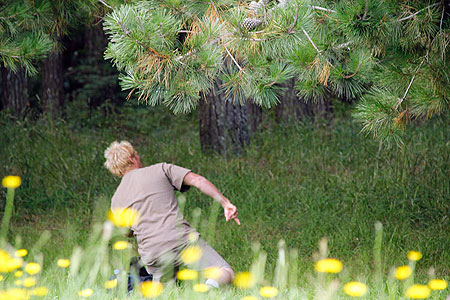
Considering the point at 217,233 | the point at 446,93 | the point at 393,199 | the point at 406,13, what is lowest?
the point at 217,233

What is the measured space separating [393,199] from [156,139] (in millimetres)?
4153

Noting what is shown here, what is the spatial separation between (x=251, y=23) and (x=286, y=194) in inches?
136

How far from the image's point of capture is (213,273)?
3.86 meters

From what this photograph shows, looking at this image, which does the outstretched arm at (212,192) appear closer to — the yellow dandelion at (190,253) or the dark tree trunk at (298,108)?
the yellow dandelion at (190,253)

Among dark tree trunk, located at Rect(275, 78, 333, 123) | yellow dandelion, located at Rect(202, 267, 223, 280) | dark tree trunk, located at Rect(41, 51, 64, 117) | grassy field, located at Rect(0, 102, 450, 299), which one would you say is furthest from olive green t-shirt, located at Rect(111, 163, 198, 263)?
dark tree trunk, located at Rect(41, 51, 64, 117)

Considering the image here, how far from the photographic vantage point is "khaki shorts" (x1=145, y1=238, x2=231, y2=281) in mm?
4070

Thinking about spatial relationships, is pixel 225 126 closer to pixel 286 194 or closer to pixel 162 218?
pixel 286 194

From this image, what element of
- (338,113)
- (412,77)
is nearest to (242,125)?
(338,113)


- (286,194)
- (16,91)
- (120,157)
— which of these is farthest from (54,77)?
(120,157)

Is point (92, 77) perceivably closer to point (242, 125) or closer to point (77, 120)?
point (77, 120)

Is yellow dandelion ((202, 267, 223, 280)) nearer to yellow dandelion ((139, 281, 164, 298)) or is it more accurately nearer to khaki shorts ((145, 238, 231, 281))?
khaki shorts ((145, 238, 231, 281))

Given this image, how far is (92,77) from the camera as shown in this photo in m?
12.4

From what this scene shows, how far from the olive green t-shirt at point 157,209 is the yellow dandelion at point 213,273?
0.27 metres

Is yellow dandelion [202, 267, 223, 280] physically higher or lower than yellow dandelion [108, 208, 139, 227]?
lower
